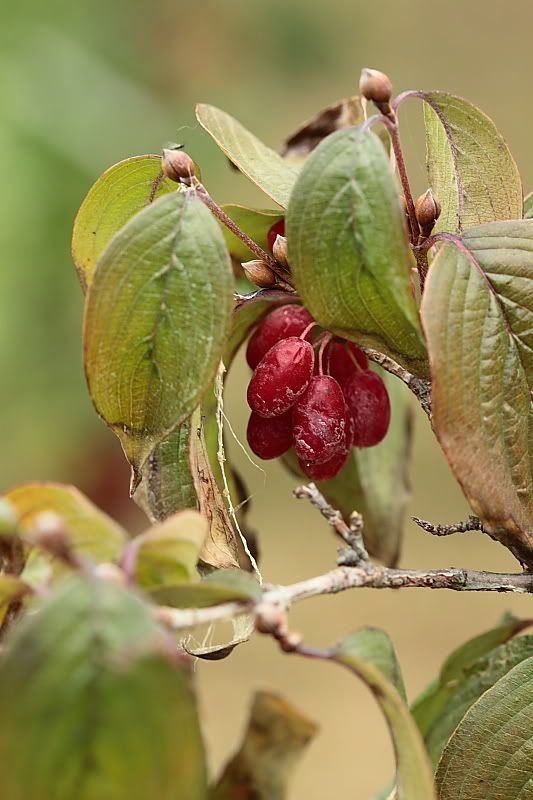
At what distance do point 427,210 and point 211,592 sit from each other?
0.51 feet

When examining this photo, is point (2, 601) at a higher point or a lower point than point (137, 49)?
lower

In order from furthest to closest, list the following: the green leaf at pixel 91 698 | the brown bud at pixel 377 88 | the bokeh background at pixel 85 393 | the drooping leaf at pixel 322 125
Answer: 1. the bokeh background at pixel 85 393
2. the drooping leaf at pixel 322 125
3. the brown bud at pixel 377 88
4. the green leaf at pixel 91 698

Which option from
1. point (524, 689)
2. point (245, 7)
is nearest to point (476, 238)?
point (524, 689)

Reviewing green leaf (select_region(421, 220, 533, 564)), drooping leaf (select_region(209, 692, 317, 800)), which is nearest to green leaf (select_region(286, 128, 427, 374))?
green leaf (select_region(421, 220, 533, 564))

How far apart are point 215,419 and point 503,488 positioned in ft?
0.46

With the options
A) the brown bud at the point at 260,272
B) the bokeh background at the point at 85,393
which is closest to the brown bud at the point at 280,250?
the brown bud at the point at 260,272

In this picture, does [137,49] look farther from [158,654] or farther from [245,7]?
[158,654]

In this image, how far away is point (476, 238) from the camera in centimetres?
31

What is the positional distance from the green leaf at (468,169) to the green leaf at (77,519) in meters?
0.18

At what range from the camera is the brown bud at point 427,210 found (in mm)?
328

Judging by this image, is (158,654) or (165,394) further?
(165,394)

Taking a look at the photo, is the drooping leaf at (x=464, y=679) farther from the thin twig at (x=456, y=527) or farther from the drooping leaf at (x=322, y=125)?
the drooping leaf at (x=322, y=125)

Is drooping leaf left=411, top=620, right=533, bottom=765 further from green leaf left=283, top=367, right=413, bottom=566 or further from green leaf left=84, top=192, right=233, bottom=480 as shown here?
green leaf left=84, top=192, right=233, bottom=480

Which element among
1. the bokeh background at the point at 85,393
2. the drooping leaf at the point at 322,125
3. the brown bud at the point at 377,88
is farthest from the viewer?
the bokeh background at the point at 85,393
